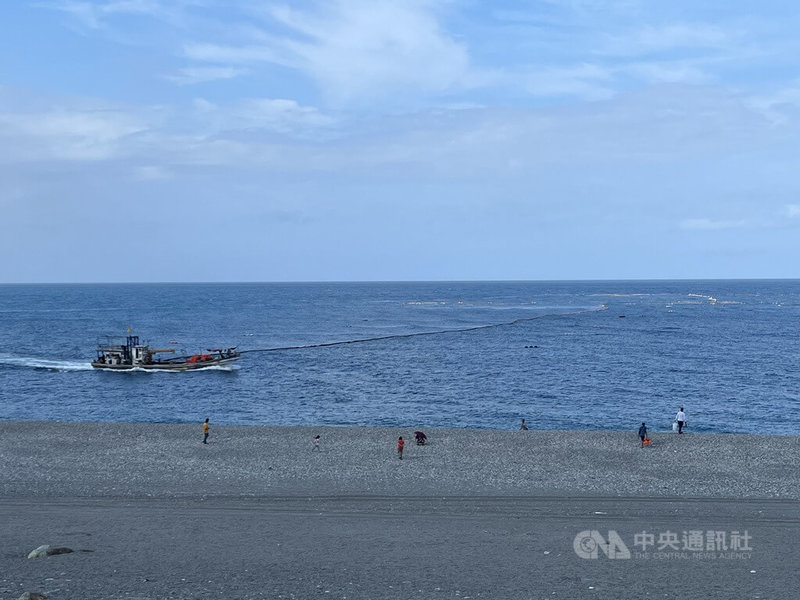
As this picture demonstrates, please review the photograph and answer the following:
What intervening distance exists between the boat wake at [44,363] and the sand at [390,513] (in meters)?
42.2

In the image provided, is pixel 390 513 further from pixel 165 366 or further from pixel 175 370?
pixel 165 366

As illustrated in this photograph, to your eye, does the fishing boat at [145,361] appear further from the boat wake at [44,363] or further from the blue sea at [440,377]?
the boat wake at [44,363]

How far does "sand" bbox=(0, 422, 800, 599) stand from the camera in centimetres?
2025

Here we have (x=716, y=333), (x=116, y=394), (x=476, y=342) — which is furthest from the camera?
(x=716, y=333)

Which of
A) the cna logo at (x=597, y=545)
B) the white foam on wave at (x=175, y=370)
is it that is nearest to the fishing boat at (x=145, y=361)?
the white foam on wave at (x=175, y=370)

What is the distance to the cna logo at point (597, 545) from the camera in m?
22.4

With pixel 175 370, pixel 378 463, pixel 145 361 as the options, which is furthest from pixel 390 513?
pixel 145 361

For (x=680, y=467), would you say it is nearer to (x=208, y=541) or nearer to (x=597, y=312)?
(x=208, y=541)

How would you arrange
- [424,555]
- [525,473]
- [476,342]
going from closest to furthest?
[424,555] < [525,473] < [476,342]

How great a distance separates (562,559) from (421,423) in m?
28.6

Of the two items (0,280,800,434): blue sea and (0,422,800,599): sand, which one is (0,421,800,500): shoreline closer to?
(0,422,800,599): sand

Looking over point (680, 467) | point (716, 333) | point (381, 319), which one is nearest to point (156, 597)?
point (680, 467)

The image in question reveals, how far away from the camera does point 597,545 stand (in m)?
23.1

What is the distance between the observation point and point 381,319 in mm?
154750
